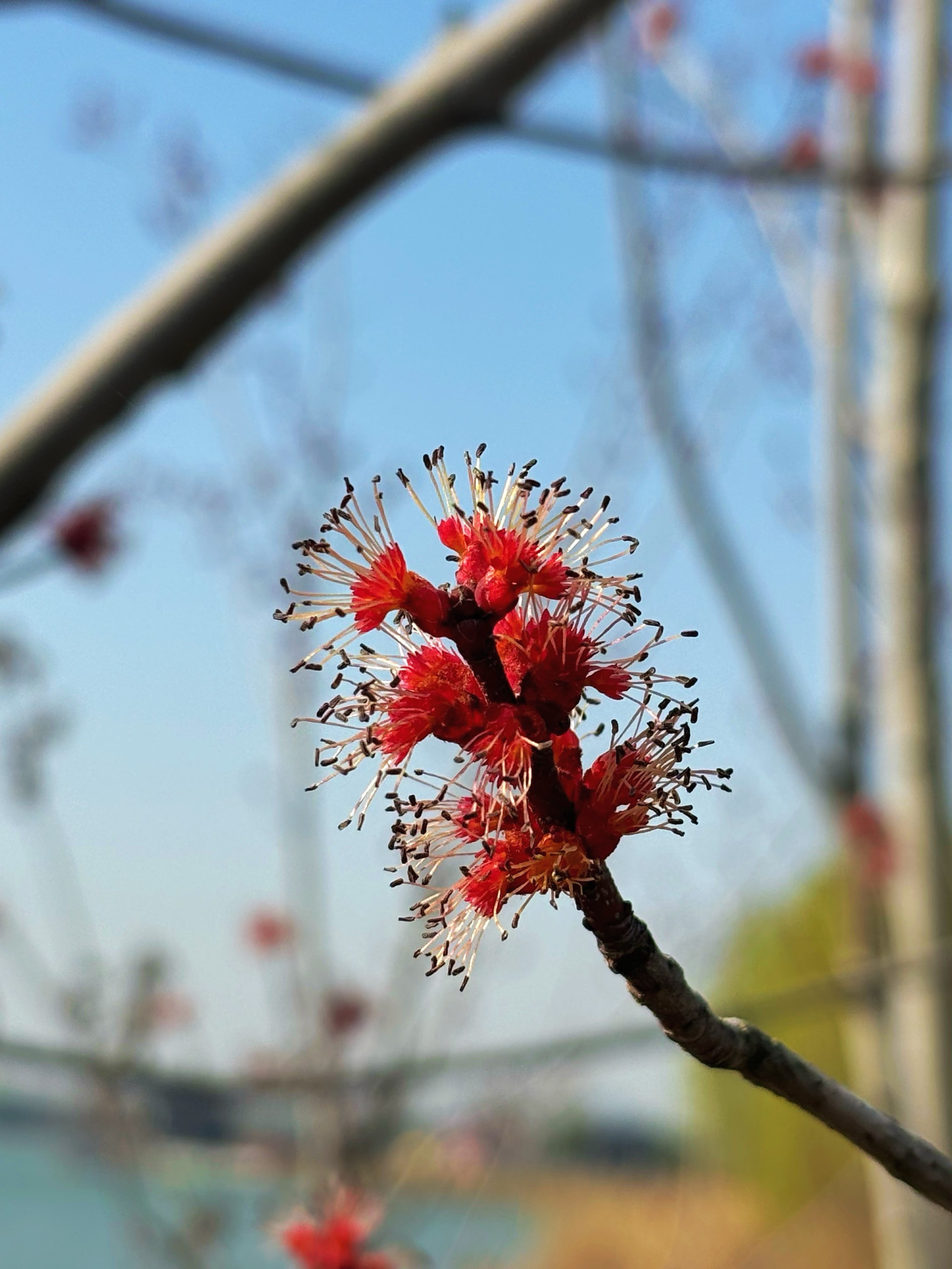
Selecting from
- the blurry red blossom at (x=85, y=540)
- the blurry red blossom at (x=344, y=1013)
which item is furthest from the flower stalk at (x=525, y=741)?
the blurry red blossom at (x=344, y=1013)

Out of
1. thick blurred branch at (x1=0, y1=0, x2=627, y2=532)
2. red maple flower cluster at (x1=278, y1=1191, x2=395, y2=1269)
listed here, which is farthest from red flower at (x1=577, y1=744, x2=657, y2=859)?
thick blurred branch at (x1=0, y1=0, x2=627, y2=532)

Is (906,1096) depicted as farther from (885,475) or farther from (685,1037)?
(685,1037)

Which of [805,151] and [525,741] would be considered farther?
[805,151]

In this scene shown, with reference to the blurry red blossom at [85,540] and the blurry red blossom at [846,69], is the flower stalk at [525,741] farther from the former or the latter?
the blurry red blossom at [846,69]

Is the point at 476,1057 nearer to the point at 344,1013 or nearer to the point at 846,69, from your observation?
the point at 344,1013

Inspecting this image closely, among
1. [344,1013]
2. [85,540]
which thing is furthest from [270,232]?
[344,1013]

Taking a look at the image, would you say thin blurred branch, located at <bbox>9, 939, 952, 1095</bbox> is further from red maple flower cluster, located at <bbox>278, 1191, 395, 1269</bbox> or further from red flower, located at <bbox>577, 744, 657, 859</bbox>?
red flower, located at <bbox>577, 744, 657, 859</bbox>
